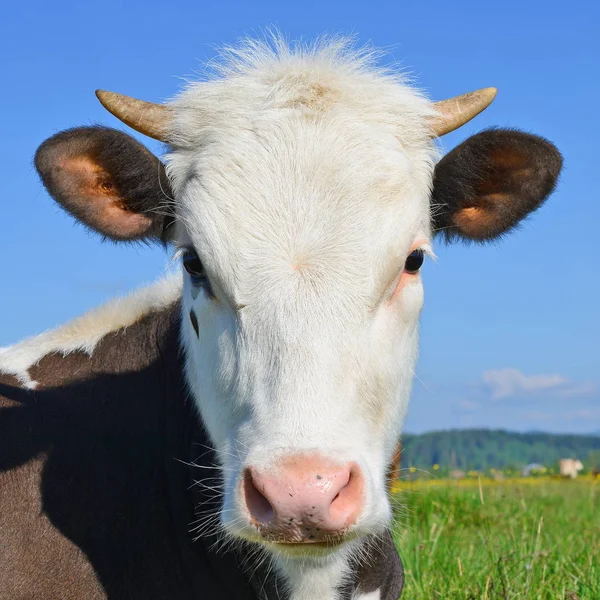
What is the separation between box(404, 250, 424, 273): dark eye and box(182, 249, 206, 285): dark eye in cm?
90

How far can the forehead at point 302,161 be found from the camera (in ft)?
13.5

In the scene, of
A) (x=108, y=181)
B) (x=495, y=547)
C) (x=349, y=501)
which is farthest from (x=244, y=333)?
(x=495, y=547)

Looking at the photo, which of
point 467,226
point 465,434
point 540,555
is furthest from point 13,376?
point 465,434

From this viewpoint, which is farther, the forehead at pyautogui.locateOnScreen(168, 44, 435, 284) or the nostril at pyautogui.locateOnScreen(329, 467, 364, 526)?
the forehead at pyautogui.locateOnScreen(168, 44, 435, 284)

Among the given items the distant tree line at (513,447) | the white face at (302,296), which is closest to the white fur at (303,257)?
the white face at (302,296)

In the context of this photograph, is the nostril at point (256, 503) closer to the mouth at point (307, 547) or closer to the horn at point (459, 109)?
the mouth at point (307, 547)

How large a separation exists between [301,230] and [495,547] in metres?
3.86

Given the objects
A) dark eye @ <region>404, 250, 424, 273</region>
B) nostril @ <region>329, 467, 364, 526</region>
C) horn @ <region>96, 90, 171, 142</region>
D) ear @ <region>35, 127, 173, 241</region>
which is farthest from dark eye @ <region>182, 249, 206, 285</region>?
nostril @ <region>329, 467, 364, 526</region>

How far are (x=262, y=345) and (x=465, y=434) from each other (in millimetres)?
19867

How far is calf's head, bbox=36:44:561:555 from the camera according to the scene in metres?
3.59

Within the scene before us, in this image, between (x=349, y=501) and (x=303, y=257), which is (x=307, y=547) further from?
(x=303, y=257)

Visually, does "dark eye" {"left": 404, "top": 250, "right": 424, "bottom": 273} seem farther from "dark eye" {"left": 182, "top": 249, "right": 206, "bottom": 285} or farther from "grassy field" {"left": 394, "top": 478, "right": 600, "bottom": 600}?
"grassy field" {"left": 394, "top": 478, "right": 600, "bottom": 600}

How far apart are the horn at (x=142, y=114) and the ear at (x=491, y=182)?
1.36 metres

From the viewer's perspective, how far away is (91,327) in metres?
5.39
